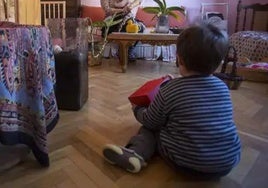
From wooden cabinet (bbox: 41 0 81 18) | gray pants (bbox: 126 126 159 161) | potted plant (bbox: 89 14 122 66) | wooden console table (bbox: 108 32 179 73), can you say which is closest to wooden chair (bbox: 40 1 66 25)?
wooden cabinet (bbox: 41 0 81 18)

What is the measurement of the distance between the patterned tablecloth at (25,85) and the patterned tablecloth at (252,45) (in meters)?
2.58

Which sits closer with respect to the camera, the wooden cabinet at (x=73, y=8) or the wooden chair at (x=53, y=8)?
the wooden chair at (x=53, y=8)

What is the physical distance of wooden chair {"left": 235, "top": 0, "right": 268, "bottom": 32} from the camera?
3.69m

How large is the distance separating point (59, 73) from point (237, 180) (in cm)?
112

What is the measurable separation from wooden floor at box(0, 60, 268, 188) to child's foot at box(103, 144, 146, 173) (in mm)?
28

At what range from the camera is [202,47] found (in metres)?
0.99

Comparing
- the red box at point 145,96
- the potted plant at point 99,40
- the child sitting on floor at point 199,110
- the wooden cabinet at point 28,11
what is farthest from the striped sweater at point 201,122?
the potted plant at point 99,40

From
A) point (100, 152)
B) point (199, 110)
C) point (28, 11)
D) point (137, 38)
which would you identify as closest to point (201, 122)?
point (199, 110)

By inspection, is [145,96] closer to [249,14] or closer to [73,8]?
[249,14]

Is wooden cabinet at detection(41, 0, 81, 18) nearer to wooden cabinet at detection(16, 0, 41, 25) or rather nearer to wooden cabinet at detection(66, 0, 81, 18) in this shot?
wooden cabinet at detection(66, 0, 81, 18)

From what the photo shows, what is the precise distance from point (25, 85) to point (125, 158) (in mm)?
464

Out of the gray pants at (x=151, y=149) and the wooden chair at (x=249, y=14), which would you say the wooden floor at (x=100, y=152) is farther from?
the wooden chair at (x=249, y=14)

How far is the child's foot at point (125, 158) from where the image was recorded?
112cm

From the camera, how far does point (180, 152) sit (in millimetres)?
1080
